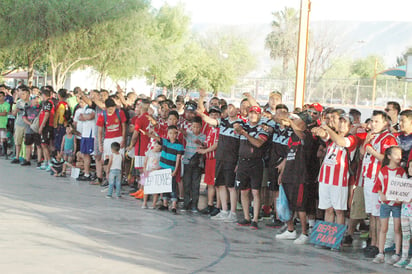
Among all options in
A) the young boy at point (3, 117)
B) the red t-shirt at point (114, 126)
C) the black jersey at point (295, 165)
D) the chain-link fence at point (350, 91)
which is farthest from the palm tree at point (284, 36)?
the black jersey at point (295, 165)

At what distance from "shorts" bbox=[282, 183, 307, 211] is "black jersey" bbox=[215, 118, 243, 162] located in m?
1.73

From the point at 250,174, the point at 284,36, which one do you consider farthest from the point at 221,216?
the point at 284,36

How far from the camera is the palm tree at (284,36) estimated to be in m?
78.8

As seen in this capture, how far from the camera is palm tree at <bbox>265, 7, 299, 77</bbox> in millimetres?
78812

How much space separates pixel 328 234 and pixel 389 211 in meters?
1.12

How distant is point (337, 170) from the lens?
9.73 metres

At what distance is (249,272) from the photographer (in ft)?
26.2

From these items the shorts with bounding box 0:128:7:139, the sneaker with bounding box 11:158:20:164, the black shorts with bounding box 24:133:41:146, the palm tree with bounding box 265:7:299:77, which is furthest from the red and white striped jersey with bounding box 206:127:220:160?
the palm tree with bounding box 265:7:299:77

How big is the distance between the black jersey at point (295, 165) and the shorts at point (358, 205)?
834 mm

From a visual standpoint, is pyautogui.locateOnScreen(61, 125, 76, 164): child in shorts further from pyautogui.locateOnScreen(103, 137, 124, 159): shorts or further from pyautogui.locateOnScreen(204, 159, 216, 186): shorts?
pyautogui.locateOnScreen(204, 159, 216, 186): shorts

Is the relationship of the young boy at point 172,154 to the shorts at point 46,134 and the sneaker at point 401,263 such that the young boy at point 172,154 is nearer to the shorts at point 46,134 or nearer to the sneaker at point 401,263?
the sneaker at point 401,263

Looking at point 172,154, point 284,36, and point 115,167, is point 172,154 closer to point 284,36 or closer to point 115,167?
point 115,167

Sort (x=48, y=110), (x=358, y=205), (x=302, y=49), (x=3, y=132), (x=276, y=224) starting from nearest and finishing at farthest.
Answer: (x=358, y=205), (x=276, y=224), (x=302, y=49), (x=48, y=110), (x=3, y=132)

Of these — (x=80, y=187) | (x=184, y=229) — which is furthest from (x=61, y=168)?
(x=184, y=229)
